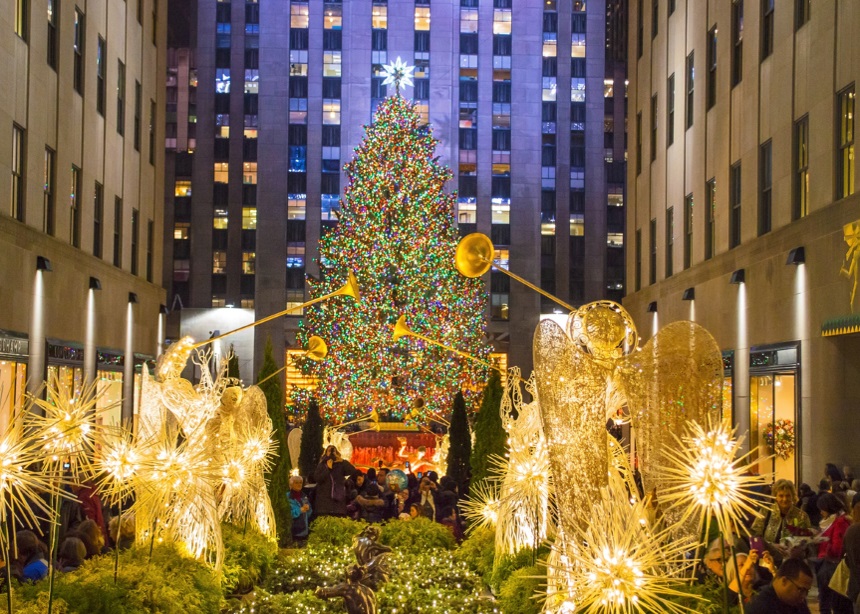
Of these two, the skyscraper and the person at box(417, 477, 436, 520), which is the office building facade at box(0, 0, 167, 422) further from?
the skyscraper

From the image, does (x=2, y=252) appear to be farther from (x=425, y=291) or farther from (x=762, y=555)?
(x=425, y=291)

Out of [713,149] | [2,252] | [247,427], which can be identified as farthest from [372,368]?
[247,427]

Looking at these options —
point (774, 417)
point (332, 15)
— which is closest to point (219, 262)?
point (332, 15)

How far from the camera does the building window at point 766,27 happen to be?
71.4 feet

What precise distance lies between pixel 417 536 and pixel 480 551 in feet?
5.44

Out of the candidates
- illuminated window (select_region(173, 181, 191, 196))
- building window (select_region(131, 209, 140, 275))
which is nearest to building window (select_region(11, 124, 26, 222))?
building window (select_region(131, 209, 140, 275))

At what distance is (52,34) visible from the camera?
2259cm

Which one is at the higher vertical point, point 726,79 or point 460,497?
point 726,79

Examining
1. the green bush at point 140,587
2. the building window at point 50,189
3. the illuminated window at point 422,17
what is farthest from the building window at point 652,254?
the illuminated window at point 422,17

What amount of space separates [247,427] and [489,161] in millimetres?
46150

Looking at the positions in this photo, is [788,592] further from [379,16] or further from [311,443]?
[379,16]

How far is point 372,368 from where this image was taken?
1459 inches

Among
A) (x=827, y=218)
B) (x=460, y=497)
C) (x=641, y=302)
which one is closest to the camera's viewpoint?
(x=827, y=218)

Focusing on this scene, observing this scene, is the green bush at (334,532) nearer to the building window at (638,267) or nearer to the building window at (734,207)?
the building window at (734,207)
